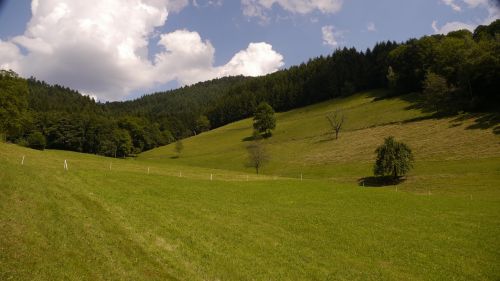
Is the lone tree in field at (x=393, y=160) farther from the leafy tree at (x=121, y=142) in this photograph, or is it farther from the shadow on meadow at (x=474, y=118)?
the leafy tree at (x=121, y=142)

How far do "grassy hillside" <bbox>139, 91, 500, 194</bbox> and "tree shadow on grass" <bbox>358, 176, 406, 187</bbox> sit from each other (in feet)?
7.75

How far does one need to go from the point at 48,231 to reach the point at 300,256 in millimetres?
15867

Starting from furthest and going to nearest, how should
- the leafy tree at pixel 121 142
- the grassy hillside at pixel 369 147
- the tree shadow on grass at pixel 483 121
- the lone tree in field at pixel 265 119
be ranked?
the lone tree in field at pixel 265 119
the leafy tree at pixel 121 142
the tree shadow on grass at pixel 483 121
the grassy hillside at pixel 369 147


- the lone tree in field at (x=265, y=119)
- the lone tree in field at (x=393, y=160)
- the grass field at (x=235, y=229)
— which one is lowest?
the grass field at (x=235, y=229)

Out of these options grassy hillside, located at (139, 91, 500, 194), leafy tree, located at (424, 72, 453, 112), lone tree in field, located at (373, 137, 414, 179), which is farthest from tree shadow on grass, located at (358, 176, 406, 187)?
leafy tree, located at (424, 72, 453, 112)

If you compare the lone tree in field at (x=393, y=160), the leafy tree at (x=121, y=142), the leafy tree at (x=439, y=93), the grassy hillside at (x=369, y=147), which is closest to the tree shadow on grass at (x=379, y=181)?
the lone tree in field at (x=393, y=160)

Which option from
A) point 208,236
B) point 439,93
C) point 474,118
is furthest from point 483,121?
point 208,236

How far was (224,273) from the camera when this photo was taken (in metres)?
22.2

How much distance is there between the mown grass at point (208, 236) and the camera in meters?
19.2

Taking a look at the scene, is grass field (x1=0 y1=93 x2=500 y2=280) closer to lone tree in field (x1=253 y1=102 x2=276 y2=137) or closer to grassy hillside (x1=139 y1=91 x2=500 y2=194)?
grassy hillside (x1=139 y1=91 x2=500 y2=194)

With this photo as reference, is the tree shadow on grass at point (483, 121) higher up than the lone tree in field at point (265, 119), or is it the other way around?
the lone tree in field at point (265, 119)

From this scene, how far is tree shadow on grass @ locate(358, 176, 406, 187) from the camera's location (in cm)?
7811

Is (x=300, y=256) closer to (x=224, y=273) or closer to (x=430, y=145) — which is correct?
(x=224, y=273)

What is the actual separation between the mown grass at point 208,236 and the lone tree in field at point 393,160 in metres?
31.1
